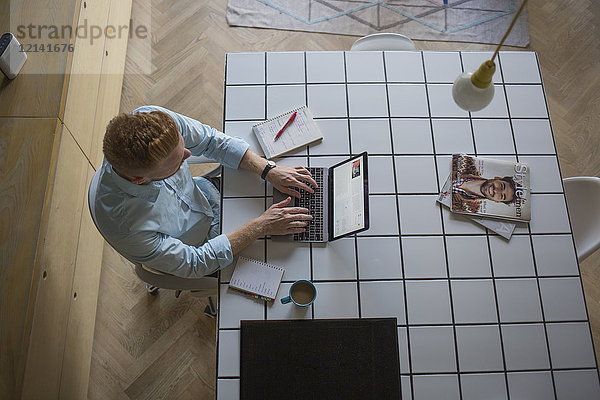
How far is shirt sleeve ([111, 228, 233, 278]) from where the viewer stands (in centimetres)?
152

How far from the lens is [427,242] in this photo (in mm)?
1696

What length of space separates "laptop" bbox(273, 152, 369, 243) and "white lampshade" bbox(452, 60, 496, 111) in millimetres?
361

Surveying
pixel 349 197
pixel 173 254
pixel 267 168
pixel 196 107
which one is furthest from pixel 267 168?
pixel 196 107

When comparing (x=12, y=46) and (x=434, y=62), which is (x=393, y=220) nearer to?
(x=434, y=62)

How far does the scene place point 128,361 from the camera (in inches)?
92.8

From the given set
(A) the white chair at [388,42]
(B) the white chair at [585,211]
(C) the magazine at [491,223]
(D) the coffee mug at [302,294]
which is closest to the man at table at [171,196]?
(D) the coffee mug at [302,294]

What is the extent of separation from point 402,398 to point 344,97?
1140mm

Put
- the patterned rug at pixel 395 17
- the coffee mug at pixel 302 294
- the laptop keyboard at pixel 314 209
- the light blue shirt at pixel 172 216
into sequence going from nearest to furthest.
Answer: the light blue shirt at pixel 172 216 → the coffee mug at pixel 302 294 → the laptop keyboard at pixel 314 209 → the patterned rug at pixel 395 17

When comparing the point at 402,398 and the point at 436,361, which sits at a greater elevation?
the point at 436,361

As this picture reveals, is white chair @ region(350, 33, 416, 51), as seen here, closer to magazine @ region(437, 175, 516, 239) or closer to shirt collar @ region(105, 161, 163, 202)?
magazine @ region(437, 175, 516, 239)

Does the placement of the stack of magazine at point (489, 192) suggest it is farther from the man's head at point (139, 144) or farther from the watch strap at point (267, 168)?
the man's head at point (139, 144)

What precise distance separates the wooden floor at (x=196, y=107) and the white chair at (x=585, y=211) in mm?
731

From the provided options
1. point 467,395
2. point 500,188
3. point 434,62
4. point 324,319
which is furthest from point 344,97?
point 467,395

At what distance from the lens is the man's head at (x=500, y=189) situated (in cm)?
175
